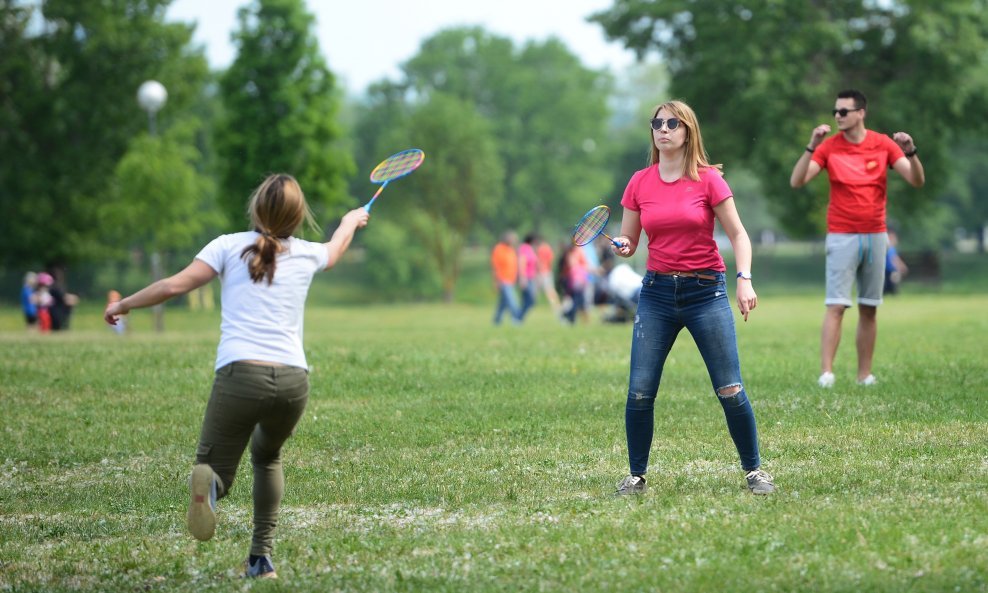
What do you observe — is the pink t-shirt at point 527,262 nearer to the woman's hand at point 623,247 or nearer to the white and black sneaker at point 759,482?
the woman's hand at point 623,247

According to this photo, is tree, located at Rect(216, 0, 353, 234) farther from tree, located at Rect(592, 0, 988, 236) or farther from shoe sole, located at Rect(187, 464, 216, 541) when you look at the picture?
shoe sole, located at Rect(187, 464, 216, 541)

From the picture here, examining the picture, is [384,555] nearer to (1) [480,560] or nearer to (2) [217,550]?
(1) [480,560]

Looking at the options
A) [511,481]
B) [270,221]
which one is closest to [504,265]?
[511,481]

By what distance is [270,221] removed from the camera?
595 cm

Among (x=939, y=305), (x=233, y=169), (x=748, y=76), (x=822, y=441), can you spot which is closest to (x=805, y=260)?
(x=748, y=76)

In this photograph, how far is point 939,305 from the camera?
108 ft

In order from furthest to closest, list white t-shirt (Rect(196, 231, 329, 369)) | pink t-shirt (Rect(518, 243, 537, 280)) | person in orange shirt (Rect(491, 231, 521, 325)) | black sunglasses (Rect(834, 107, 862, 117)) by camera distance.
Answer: pink t-shirt (Rect(518, 243, 537, 280)), person in orange shirt (Rect(491, 231, 521, 325)), black sunglasses (Rect(834, 107, 862, 117)), white t-shirt (Rect(196, 231, 329, 369))

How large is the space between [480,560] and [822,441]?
385 centimetres

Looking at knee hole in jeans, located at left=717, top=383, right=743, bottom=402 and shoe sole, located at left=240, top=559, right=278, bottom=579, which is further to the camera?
knee hole in jeans, located at left=717, top=383, right=743, bottom=402

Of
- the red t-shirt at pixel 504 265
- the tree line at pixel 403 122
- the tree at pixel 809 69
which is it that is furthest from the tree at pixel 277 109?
the red t-shirt at pixel 504 265

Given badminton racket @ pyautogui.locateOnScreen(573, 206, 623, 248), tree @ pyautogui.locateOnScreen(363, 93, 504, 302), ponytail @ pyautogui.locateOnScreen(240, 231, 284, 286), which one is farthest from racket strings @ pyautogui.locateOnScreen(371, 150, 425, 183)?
tree @ pyautogui.locateOnScreen(363, 93, 504, 302)

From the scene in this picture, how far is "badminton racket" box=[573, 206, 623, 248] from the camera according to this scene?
787 cm

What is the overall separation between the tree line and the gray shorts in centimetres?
2076

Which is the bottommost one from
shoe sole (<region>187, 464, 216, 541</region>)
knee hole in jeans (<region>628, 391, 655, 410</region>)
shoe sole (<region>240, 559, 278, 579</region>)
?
shoe sole (<region>240, 559, 278, 579</region>)
